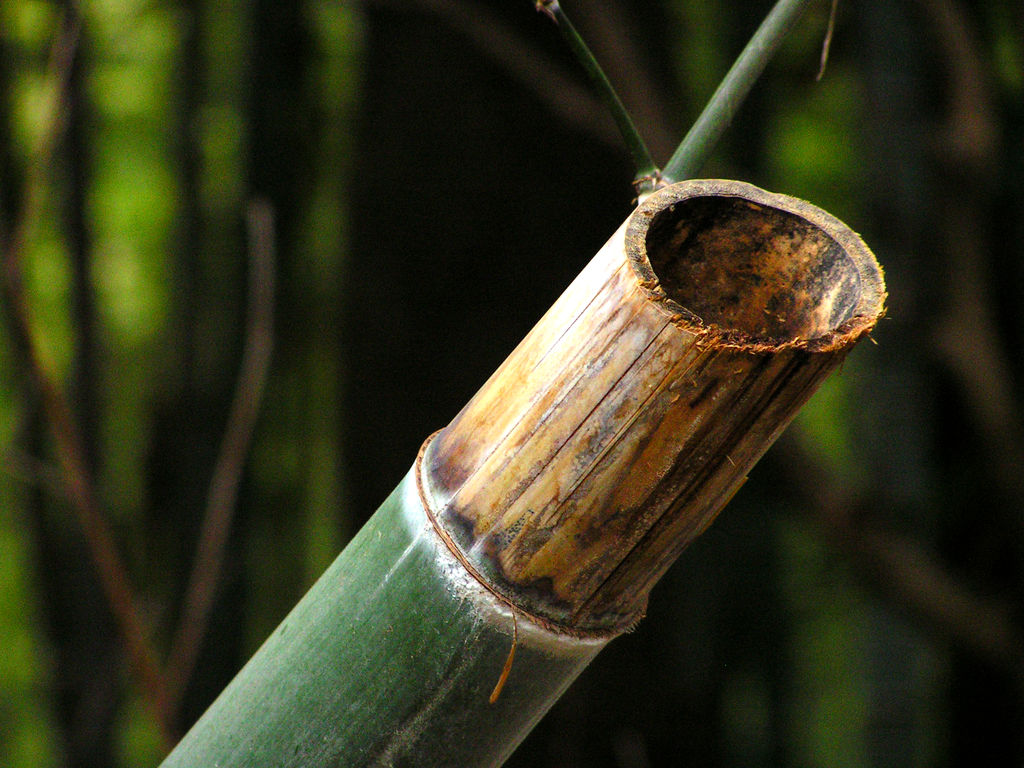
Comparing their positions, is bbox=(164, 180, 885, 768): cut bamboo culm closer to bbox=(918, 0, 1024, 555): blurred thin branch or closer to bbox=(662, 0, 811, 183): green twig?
bbox=(662, 0, 811, 183): green twig

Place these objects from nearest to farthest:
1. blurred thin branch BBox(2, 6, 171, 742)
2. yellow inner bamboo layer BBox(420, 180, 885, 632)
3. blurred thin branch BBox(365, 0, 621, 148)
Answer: yellow inner bamboo layer BBox(420, 180, 885, 632)
blurred thin branch BBox(2, 6, 171, 742)
blurred thin branch BBox(365, 0, 621, 148)

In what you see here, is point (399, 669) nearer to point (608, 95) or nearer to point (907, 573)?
point (608, 95)

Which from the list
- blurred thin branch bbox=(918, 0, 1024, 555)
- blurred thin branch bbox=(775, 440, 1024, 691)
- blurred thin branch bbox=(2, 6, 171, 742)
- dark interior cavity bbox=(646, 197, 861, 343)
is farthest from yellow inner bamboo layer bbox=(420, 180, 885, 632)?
blurred thin branch bbox=(918, 0, 1024, 555)

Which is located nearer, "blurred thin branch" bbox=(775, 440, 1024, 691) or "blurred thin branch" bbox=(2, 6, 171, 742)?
"blurred thin branch" bbox=(2, 6, 171, 742)

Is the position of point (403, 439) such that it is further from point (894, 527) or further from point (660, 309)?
point (660, 309)

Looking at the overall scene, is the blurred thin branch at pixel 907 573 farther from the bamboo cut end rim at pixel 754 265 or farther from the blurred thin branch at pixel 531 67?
the bamboo cut end rim at pixel 754 265

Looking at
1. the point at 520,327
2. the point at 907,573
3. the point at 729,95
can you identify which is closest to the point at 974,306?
the point at 907,573

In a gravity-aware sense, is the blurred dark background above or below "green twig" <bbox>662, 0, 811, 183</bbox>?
below

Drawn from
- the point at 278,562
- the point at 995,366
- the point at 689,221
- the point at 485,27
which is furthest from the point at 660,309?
the point at 278,562
